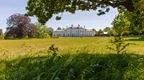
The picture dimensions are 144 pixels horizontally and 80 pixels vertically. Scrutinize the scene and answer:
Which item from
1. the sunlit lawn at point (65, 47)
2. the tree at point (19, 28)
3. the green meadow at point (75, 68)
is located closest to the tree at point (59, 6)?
the sunlit lawn at point (65, 47)

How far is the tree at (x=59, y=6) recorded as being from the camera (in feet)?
77.0

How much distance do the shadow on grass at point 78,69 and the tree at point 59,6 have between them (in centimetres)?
860

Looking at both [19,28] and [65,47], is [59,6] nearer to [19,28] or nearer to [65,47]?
[65,47]

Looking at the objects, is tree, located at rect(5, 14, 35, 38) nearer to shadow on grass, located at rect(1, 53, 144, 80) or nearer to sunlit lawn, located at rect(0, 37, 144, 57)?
sunlit lawn, located at rect(0, 37, 144, 57)

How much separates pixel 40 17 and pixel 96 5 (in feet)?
10.7

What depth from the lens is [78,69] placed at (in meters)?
13.4

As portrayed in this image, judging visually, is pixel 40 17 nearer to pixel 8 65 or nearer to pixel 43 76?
pixel 8 65

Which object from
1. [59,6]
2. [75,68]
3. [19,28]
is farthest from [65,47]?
[19,28]

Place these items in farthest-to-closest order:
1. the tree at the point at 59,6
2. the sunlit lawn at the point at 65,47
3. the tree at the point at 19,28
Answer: the tree at the point at 19,28 → the tree at the point at 59,6 → the sunlit lawn at the point at 65,47

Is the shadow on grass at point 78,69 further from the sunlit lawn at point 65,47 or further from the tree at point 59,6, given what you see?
the tree at point 59,6

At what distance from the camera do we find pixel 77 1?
2384 centimetres

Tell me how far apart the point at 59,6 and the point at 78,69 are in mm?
10599

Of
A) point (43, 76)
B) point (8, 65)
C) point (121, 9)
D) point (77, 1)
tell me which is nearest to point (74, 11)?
point (77, 1)

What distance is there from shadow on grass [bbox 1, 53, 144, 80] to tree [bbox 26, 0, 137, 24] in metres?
8.60
